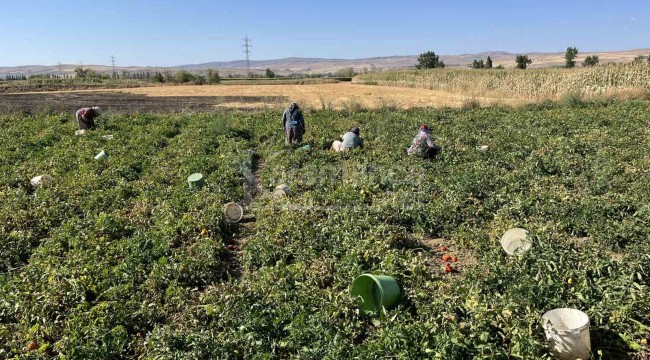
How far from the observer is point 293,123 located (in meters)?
12.5

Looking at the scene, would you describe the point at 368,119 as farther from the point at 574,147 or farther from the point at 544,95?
the point at 544,95

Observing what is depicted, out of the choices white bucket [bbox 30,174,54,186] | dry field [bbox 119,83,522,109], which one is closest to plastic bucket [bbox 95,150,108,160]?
white bucket [bbox 30,174,54,186]

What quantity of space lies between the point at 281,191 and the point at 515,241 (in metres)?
4.24

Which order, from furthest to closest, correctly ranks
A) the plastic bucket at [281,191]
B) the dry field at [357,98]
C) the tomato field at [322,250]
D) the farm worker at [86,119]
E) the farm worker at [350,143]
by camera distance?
1. the dry field at [357,98]
2. the farm worker at [86,119]
3. the farm worker at [350,143]
4. the plastic bucket at [281,191]
5. the tomato field at [322,250]

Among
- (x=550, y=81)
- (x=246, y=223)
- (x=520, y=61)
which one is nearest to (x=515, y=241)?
(x=246, y=223)

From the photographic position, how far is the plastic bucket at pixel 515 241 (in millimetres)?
5436

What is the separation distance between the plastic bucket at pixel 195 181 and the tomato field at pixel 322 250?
8.7 inches

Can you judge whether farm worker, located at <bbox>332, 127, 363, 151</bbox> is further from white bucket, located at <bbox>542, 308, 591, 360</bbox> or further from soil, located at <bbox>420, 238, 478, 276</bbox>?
white bucket, located at <bbox>542, 308, 591, 360</bbox>

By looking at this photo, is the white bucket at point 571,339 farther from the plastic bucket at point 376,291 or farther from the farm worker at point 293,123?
the farm worker at point 293,123

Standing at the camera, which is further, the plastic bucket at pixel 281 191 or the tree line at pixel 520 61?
the tree line at pixel 520 61

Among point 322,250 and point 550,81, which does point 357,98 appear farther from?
point 322,250

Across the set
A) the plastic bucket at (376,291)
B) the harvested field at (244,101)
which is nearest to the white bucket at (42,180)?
the plastic bucket at (376,291)

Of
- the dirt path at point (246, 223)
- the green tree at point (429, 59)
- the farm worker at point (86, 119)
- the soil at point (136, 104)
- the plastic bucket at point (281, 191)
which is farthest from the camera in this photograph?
the green tree at point (429, 59)

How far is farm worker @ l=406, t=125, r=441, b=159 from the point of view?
34.1ft
